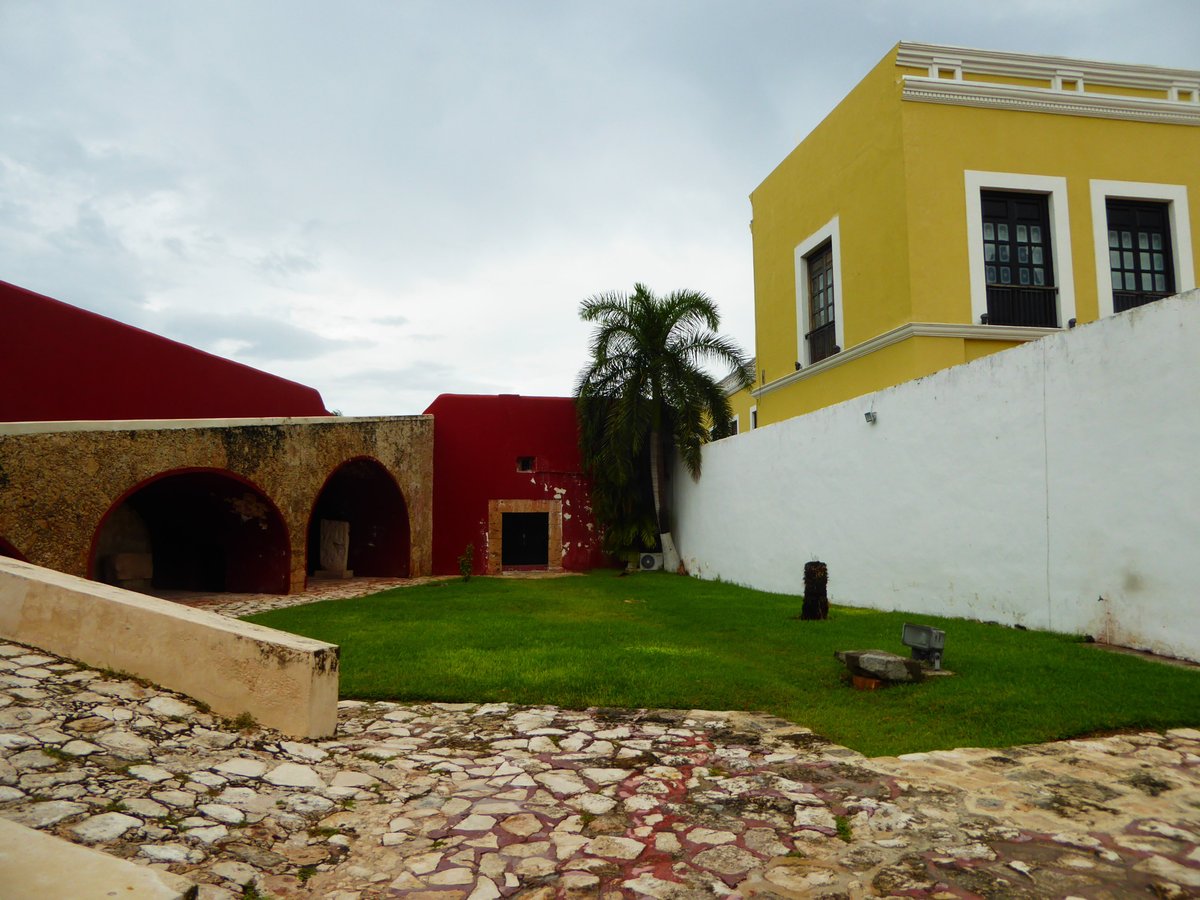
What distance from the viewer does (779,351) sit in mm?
13609


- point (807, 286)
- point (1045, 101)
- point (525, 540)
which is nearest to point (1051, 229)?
point (1045, 101)

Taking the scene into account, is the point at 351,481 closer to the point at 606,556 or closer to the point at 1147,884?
the point at 606,556

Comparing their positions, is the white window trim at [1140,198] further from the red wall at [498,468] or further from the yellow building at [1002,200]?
the red wall at [498,468]

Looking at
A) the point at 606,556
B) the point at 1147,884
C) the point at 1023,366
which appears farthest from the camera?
the point at 606,556

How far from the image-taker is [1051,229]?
1040 cm

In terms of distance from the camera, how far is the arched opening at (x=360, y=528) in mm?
15391

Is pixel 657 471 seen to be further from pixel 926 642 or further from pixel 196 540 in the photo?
pixel 926 642

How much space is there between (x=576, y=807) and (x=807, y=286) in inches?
445

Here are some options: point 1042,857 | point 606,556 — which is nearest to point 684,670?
point 1042,857

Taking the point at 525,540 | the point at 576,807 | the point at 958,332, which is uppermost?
the point at 958,332

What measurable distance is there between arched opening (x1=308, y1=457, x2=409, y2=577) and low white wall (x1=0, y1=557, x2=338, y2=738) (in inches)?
426

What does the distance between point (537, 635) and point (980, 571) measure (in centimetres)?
398

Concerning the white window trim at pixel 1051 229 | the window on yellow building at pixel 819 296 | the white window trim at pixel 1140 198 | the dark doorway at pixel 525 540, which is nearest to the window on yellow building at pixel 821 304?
the window on yellow building at pixel 819 296

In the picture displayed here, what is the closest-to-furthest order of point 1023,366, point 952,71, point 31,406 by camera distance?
point 1023,366 → point 31,406 → point 952,71
